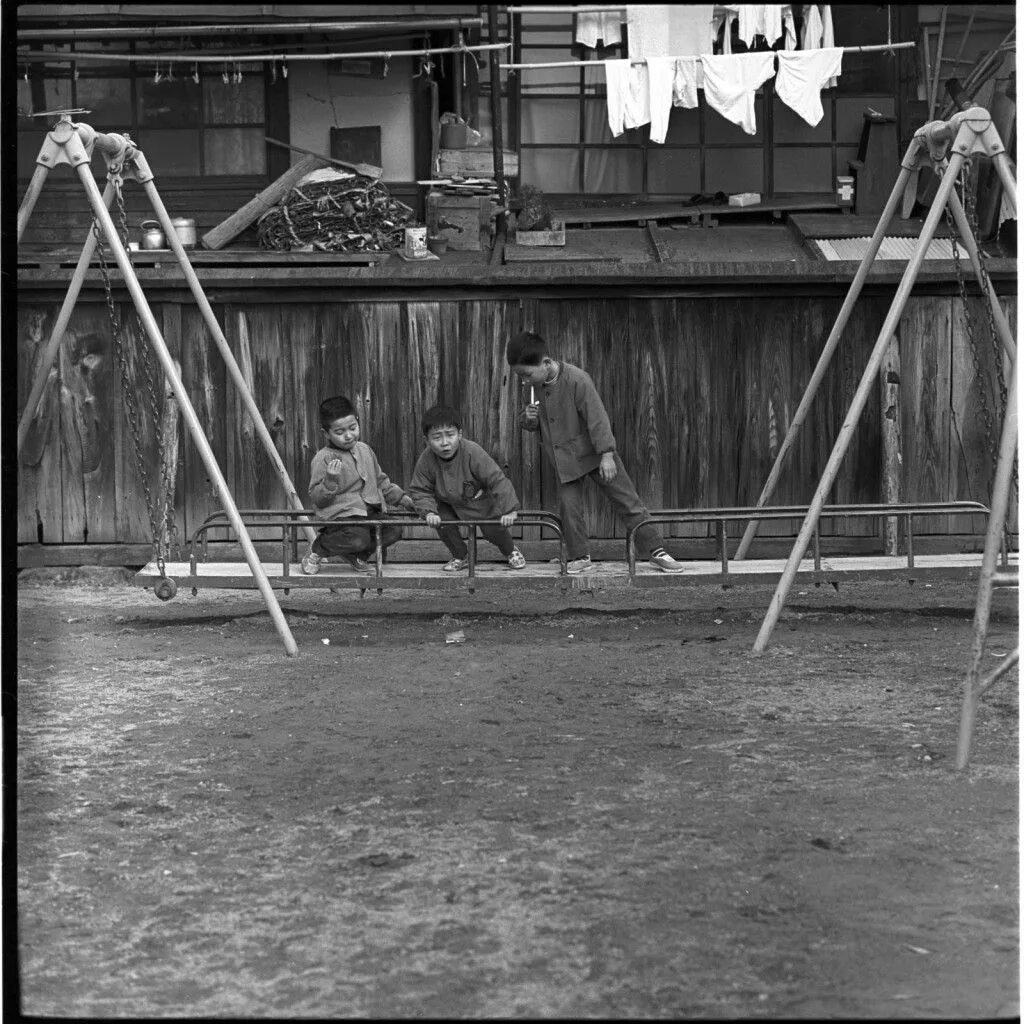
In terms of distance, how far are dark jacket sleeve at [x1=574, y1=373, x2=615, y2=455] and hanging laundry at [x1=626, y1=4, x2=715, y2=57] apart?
3.83 metres

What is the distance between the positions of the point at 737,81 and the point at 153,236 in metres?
4.73

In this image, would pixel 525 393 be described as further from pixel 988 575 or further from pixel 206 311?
pixel 988 575

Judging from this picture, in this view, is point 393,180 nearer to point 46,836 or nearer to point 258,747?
point 258,747

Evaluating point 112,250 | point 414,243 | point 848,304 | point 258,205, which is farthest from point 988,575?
point 258,205

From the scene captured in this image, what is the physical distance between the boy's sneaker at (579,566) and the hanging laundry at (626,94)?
4.13m

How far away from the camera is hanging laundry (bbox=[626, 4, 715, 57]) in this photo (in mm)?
11531

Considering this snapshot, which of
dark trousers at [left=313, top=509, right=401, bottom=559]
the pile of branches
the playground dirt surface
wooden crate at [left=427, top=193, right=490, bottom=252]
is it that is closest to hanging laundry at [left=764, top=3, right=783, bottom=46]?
wooden crate at [left=427, top=193, right=490, bottom=252]

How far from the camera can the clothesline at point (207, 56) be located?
11062 millimetres

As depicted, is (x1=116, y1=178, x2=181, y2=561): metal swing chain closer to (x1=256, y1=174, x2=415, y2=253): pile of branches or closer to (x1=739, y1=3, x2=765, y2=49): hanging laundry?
(x1=256, y1=174, x2=415, y2=253): pile of branches

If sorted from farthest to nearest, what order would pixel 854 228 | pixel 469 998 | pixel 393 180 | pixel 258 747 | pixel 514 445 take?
pixel 393 180 → pixel 854 228 → pixel 514 445 → pixel 258 747 → pixel 469 998

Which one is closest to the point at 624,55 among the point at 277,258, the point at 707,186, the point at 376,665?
the point at 707,186

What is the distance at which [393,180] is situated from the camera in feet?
40.1

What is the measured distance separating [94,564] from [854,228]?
21.2 ft

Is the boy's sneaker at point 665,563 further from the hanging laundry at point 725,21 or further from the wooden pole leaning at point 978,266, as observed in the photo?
the hanging laundry at point 725,21
